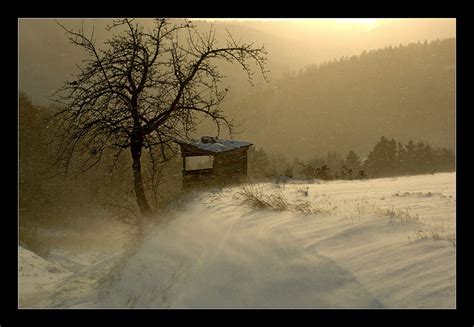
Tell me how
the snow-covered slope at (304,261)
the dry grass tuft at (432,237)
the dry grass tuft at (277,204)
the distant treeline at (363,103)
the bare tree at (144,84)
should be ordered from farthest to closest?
the distant treeline at (363,103) < the bare tree at (144,84) < the dry grass tuft at (277,204) < the dry grass tuft at (432,237) < the snow-covered slope at (304,261)

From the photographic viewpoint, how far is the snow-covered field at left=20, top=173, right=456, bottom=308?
468 cm

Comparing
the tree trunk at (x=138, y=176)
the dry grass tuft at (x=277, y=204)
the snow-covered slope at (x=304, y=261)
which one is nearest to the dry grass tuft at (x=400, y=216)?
the snow-covered slope at (x=304, y=261)

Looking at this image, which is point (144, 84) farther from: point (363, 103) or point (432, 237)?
point (363, 103)

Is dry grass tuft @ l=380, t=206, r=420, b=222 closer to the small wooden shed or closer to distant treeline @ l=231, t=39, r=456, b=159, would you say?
the small wooden shed

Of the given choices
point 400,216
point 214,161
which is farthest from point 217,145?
point 400,216

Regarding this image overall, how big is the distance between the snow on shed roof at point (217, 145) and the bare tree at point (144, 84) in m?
1.09

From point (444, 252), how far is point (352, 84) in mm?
149583

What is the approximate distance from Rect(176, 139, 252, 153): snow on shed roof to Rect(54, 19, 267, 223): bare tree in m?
1.09

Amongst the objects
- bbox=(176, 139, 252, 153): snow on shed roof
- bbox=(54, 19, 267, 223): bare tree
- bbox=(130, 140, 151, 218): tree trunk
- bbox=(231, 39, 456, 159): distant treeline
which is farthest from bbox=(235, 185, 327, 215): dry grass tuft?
bbox=(231, 39, 456, 159): distant treeline

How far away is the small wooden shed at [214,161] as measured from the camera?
13852mm

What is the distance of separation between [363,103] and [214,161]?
137m

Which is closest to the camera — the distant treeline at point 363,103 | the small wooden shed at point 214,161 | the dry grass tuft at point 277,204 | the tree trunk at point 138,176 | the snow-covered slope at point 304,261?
the snow-covered slope at point 304,261

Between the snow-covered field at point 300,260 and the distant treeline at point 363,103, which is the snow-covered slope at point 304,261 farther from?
the distant treeline at point 363,103
